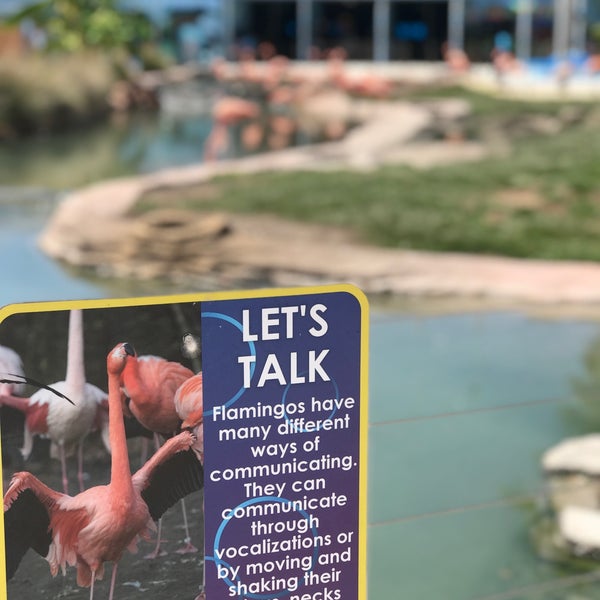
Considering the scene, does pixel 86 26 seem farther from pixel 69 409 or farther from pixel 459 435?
pixel 69 409

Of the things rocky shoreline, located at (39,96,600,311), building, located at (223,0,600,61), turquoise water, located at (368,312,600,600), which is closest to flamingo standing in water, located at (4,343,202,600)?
turquoise water, located at (368,312,600,600)

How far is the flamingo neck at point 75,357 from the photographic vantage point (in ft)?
3.27

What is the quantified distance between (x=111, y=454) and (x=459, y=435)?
2.73 metres

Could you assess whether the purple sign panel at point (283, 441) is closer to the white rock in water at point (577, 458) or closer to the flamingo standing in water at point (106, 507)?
the flamingo standing in water at point (106, 507)

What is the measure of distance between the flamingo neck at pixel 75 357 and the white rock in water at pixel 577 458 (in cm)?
219

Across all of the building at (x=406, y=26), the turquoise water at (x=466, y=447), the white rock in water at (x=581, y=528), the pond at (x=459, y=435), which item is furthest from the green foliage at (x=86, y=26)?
the white rock in water at (x=581, y=528)

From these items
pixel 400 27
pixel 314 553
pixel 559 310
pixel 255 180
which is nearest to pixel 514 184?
pixel 255 180

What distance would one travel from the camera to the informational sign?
100 cm

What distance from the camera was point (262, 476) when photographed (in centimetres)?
108

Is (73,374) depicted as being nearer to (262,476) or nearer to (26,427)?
(26,427)

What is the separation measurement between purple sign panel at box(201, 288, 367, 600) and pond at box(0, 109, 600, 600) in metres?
0.08

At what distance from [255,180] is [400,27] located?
16.1m

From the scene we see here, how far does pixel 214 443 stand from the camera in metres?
1.06

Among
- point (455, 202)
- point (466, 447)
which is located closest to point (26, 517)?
point (466, 447)
